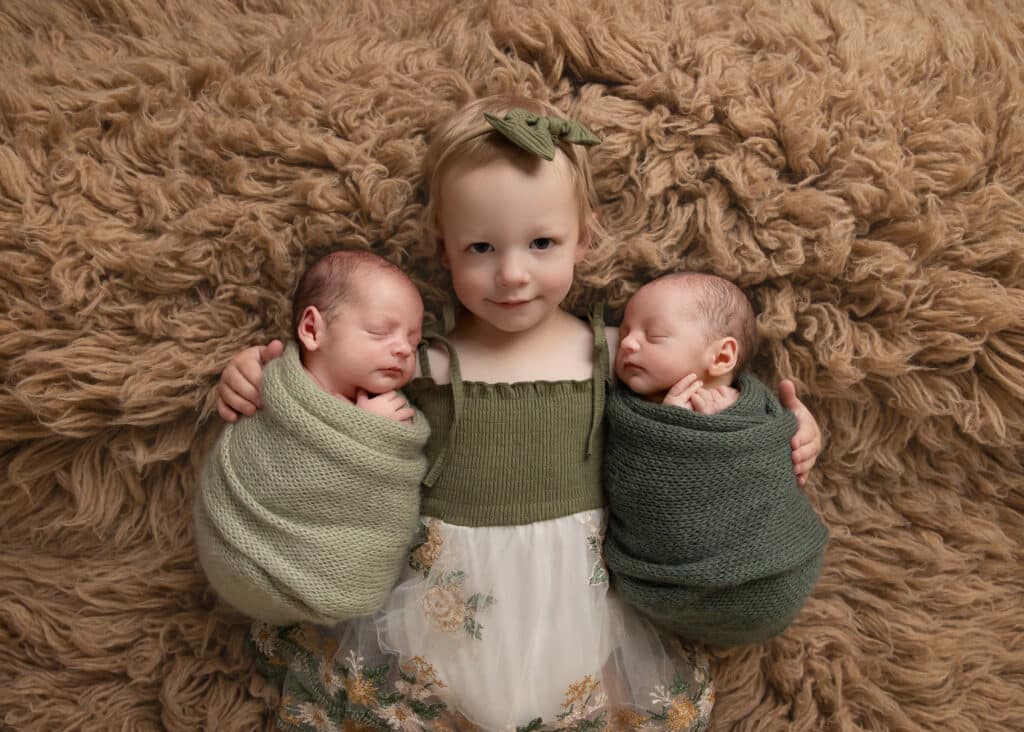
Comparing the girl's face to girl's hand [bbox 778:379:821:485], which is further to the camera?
girl's hand [bbox 778:379:821:485]

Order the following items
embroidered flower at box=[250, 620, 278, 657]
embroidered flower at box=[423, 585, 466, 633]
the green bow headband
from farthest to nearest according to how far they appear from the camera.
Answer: embroidered flower at box=[250, 620, 278, 657]
embroidered flower at box=[423, 585, 466, 633]
the green bow headband

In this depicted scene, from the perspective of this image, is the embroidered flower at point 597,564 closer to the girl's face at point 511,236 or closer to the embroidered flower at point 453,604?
the embroidered flower at point 453,604

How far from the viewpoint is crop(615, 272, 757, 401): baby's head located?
117 cm

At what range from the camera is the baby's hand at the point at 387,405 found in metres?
1.15

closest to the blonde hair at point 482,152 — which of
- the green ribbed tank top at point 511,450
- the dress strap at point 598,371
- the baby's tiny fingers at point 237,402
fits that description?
the dress strap at point 598,371

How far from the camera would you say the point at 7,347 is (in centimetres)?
119

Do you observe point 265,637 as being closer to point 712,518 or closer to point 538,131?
point 712,518

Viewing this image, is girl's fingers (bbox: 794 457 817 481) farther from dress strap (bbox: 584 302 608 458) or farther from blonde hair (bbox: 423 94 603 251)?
blonde hair (bbox: 423 94 603 251)

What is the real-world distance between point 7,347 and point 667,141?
95cm

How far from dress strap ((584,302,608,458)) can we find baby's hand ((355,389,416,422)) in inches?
9.8

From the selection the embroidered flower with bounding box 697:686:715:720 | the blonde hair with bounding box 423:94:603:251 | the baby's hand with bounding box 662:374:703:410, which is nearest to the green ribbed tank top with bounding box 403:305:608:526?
the baby's hand with bounding box 662:374:703:410

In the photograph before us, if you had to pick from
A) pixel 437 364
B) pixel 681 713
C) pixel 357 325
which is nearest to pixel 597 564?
pixel 681 713

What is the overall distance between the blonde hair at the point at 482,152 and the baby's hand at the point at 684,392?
0.24 meters

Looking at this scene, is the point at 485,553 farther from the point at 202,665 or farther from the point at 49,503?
the point at 49,503
